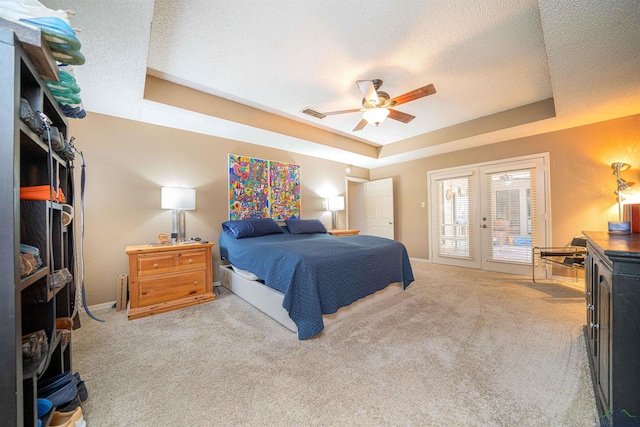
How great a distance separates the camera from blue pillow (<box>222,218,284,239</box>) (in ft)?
10.8

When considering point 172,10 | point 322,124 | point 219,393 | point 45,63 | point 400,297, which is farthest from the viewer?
point 322,124

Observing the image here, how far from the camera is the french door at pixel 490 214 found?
3678mm

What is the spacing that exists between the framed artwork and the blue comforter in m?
1.06

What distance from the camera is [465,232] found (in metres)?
4.42

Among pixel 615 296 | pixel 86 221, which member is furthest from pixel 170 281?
pixel 615 296

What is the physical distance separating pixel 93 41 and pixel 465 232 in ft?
18.0

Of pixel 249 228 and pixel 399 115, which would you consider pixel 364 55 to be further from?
pixel 249 228

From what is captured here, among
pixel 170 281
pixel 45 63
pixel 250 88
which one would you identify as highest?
pixel 250 88

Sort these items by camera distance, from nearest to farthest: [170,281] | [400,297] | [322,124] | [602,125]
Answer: [170,281] < [400,297] < [602,125] < [322,124]

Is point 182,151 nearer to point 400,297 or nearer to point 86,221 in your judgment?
point 86,221

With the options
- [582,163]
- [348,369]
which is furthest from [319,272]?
[582,163]

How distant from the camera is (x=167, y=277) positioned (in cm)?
258

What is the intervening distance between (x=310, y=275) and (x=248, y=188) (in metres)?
2.43

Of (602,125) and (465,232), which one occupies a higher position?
(602,125)
